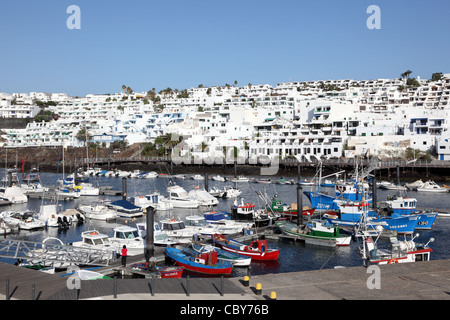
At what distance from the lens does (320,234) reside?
2889cm

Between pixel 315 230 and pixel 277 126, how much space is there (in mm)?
66323

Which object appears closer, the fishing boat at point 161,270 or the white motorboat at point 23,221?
the fishing boat at point 161,270

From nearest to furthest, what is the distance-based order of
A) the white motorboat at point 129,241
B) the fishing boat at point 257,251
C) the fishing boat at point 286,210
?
the fishing boat at point 257,251 < the white motorboat at point 129,241 < the fishing boat at point 286,210

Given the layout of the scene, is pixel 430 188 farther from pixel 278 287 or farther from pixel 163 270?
pixel 278 287

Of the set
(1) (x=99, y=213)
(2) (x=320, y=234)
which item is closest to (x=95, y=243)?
(1) (x=99, y=213)

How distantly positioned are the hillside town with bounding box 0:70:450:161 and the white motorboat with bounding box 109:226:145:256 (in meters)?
56.8

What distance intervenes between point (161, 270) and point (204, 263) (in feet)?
8.90

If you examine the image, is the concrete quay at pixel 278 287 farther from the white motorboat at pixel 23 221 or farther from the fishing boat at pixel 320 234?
the white motorboat at pixel 23 221

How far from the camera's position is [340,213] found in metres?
34.8

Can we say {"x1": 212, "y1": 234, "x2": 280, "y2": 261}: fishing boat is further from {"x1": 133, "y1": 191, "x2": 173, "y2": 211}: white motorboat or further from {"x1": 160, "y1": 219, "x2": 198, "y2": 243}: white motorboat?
{"x1": 133, "y1": 191, "x2": 173, "y2": 211}: white motorboat

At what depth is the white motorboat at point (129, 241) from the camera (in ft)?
84.6

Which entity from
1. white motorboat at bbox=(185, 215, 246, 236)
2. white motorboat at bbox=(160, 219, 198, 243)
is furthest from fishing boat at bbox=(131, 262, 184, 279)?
white motorboat at bbox=(185, 215, 246, 236)

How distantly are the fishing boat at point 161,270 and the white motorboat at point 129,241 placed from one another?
14.3ft

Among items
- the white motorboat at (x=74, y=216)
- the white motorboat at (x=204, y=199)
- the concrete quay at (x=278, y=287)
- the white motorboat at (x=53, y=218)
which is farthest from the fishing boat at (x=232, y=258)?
the white motorboat at (x=204, y=199)
